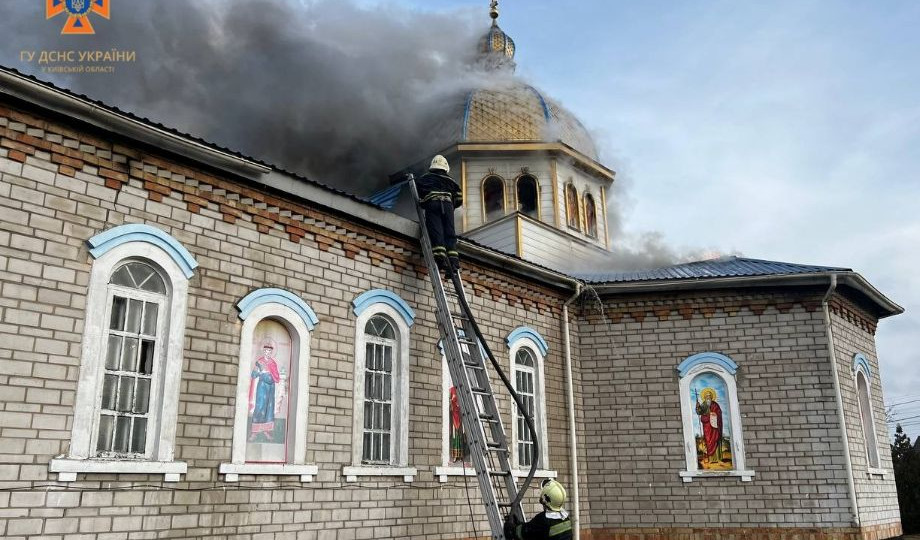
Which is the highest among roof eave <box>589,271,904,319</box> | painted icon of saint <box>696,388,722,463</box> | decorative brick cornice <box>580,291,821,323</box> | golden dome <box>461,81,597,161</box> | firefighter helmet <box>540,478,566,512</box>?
golden dome <box>461,81,597,161</box>

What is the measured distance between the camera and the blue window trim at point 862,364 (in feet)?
46.2

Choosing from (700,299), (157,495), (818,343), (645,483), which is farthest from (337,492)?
(818,343)

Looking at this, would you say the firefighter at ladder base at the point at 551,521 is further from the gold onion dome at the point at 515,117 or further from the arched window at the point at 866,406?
the gold onion dome at the point at 515,117

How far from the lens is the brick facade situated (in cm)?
699

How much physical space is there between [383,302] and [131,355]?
138 inches

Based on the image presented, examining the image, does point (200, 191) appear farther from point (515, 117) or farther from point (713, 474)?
point (515, 117)

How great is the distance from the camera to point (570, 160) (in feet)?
64.6

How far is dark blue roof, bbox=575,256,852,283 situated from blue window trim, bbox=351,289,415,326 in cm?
486

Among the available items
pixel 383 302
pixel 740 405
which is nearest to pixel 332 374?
pixel 383 302

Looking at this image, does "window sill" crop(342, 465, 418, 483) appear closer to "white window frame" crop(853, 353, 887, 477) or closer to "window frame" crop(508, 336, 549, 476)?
"window frame" crop(508, 336, 549, 476)

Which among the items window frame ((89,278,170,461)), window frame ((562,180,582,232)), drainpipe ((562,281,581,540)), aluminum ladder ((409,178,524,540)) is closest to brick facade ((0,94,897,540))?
drainpipe ((562,281,581,540))

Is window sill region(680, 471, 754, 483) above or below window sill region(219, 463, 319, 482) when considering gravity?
below

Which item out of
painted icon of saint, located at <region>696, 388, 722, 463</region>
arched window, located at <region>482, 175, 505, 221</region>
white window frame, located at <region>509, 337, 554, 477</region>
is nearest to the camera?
white window frame, located at <region>509, 337, 554, 477</region>

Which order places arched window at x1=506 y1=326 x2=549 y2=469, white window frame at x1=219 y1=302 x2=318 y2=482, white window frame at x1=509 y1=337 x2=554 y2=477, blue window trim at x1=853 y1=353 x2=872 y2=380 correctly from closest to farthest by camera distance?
white window frame at x1=219 y1=302 x2=318 y2=482 < white window frame at x1=509 y1=337 x2=554 y2=477 < arched window at x1=506 y1=326 x2=549 y2=469 < blue window trim at x1=853 y1=353 x2=872 y2=380
